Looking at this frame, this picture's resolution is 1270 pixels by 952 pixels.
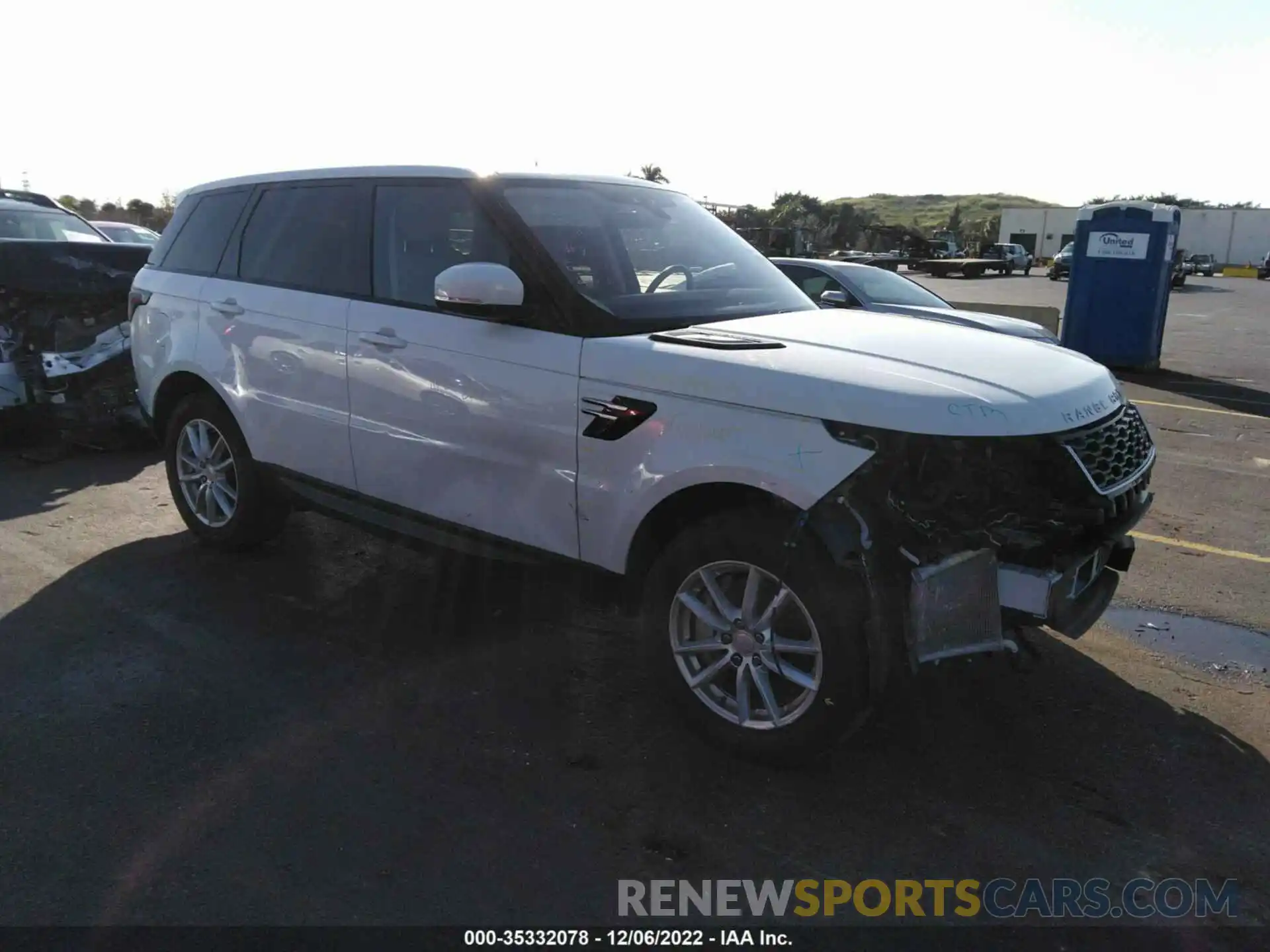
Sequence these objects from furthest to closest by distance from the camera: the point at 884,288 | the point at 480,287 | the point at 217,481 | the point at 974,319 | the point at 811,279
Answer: the point at 884,288, the point at 811,279, the point at 974,319, the point at 217,481, the point at 480,287

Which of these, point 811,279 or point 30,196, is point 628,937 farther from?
point 30,196

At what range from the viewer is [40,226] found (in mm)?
9914

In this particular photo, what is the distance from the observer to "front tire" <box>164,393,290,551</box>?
16.7 feet

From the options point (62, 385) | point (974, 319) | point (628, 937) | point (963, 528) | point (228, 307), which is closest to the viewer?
point (628, 937)

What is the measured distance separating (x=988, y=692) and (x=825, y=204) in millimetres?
80326

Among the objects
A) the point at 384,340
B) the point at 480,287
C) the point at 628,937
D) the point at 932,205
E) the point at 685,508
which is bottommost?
the point at 628,937

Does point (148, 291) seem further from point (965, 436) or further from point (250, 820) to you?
point (965, 436)

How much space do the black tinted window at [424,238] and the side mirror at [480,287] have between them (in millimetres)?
273

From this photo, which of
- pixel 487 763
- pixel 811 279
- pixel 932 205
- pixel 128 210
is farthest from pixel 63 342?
pixel 932 205

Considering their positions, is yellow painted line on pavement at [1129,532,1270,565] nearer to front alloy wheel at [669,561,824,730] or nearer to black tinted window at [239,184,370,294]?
front alloy wheel at [669,561,824,730]

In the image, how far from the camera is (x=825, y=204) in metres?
79.5

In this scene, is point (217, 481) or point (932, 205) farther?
point (932, 205)

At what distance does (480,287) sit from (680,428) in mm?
929

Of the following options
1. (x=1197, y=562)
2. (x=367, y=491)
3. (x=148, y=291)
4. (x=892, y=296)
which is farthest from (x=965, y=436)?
(x=892, y=296)
